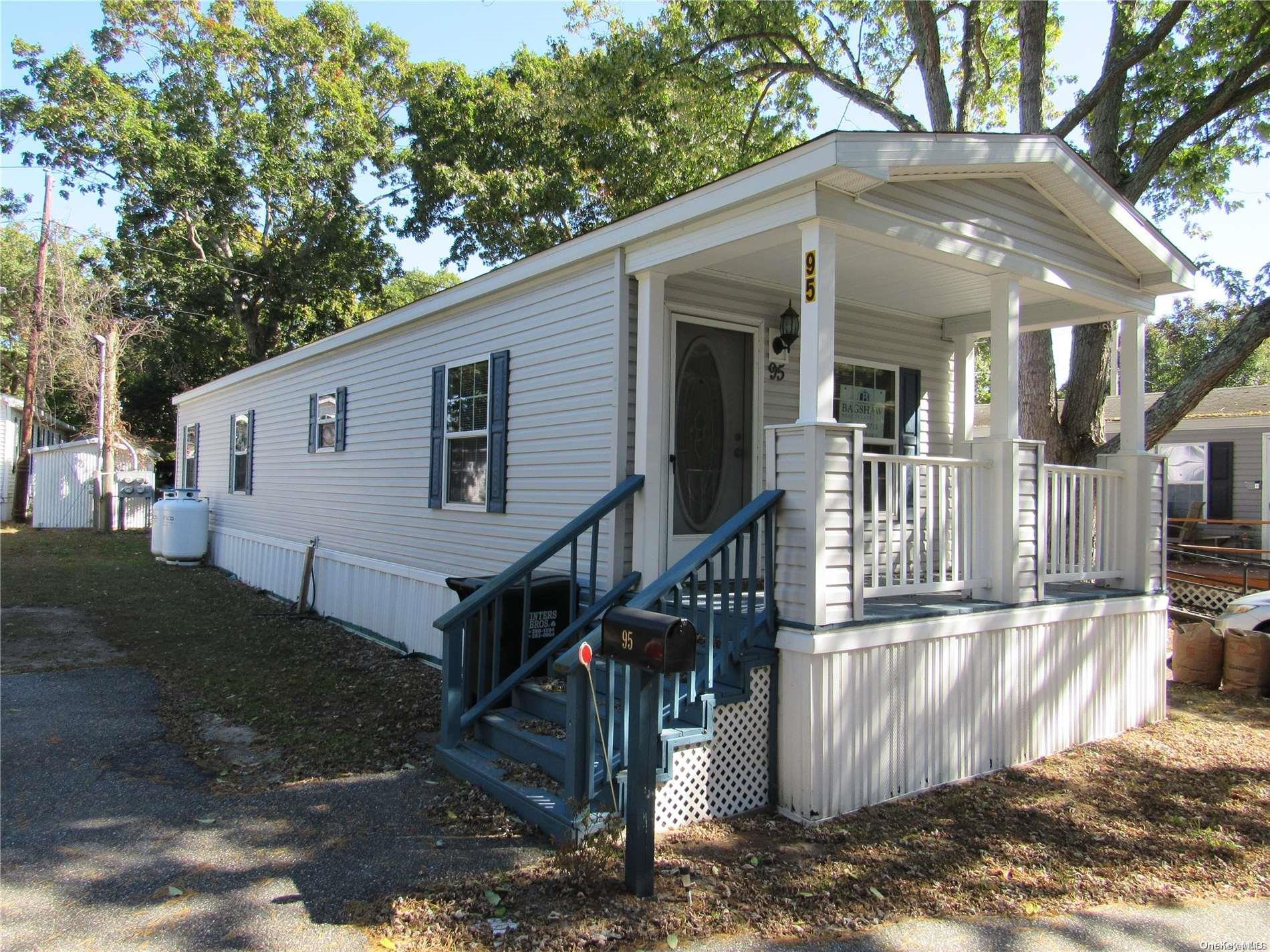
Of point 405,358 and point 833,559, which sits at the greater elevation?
point 405,358

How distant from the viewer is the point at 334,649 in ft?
27.8

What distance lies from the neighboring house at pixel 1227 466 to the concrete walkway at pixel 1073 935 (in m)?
14.1

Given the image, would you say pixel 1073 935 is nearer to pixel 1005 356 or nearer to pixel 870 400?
pixel 1005 356

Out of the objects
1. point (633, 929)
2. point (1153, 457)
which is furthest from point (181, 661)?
point (1153, 457)

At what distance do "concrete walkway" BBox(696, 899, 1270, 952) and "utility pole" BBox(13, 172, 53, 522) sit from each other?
80.4ft

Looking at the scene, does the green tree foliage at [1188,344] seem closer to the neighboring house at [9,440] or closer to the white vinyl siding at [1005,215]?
the white vinyl siding at [1005,215]

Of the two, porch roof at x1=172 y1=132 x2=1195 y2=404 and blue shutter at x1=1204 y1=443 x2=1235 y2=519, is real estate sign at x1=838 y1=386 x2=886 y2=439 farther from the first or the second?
blue shutter at x1=1204 y1=443 x2=1235 y2=519

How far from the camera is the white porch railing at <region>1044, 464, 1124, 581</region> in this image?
584 cm

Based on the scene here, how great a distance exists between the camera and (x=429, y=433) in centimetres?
801

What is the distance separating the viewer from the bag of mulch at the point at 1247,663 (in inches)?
294

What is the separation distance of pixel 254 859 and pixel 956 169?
4.99 metres

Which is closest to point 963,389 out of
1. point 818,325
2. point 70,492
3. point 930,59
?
point 818,325

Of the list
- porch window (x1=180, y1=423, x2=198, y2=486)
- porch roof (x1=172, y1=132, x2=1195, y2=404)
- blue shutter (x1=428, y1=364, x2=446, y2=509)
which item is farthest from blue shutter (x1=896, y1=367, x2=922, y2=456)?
porch window (x1=180, y1=423, x2=198, y2=486)

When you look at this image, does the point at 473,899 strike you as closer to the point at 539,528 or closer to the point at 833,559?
the point at 833,559
